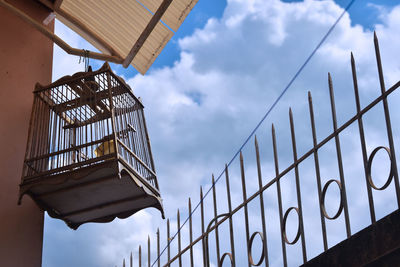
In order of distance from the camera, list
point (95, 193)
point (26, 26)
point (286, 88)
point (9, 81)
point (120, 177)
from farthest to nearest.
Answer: point (26, 26)
point (9, 81)
point (95, 193)
point (120, 177)
point (286, 88)

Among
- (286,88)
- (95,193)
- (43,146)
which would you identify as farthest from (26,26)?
(286,88)

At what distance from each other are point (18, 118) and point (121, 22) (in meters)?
1.76

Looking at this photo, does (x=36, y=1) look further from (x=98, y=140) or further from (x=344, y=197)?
(x=344, y=197)

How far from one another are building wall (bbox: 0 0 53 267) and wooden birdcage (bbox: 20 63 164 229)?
302mm

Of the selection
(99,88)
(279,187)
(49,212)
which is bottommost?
(279,187)

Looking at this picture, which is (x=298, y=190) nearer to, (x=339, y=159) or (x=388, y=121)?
(x=339, y=159)

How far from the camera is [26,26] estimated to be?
21.6 ft

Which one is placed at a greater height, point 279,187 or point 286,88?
point 286,88

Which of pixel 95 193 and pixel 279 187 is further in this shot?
pixel 95 193

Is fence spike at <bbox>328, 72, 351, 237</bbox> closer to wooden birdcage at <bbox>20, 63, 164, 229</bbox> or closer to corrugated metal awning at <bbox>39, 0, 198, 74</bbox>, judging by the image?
wooden birdcage at <bbox>20, 63, 164, 229</bbox>

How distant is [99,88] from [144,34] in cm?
106

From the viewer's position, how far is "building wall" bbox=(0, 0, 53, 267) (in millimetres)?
5715

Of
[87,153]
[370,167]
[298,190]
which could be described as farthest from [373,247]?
[87,153]

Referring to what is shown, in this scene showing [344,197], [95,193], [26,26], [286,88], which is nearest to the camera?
[344,197]
